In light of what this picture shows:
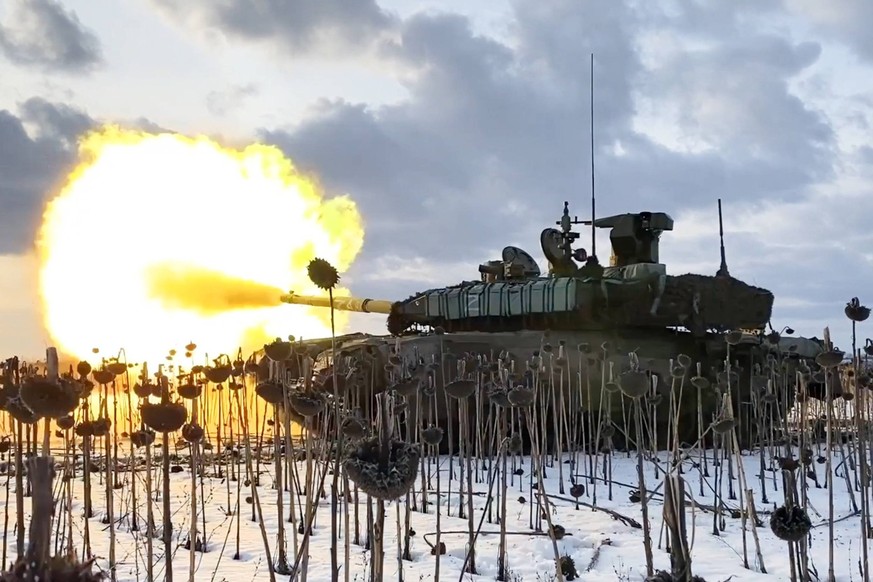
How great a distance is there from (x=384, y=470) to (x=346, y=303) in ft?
59.2

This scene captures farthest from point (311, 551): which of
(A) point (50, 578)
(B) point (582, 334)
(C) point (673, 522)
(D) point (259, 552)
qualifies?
(B) point (582, 334)

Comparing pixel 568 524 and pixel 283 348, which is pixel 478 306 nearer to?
pixel 568 524

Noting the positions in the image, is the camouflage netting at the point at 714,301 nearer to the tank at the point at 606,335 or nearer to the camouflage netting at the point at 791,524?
the tank at the point at 606,335

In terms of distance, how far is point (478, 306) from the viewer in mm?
17297

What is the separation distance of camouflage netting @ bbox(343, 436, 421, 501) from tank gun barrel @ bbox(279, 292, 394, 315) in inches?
624

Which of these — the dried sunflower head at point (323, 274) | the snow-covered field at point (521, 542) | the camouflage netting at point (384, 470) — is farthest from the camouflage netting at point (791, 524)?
the dried sunflower head at point (323, 274)

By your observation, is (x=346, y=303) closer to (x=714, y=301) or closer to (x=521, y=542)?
(x=714, y=301)

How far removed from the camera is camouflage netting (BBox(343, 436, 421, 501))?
3.11 metres

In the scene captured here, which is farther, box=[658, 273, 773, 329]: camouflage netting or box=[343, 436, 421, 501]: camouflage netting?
box=[658, 273, 773, 329]: camouflage netting

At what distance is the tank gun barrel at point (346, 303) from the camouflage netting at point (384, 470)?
15.8 metres

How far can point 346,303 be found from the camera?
21047mm

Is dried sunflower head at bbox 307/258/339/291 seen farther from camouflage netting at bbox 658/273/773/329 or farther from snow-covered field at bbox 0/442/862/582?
camouflage netting at bbox 658/273/773/329

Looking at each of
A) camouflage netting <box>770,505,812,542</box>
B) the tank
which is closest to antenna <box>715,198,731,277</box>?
the tank

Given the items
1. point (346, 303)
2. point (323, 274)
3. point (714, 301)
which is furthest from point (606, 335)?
point (323, 274)
